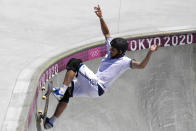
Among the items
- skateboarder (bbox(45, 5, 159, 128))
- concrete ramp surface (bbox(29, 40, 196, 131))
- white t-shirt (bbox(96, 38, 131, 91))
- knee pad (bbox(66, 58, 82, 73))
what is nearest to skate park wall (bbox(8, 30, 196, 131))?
concrete ramp surface (bbox(29, 40, 196, 131))

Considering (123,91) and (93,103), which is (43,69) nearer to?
(93,103)

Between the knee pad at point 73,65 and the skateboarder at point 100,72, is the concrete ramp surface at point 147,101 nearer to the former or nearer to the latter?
the skateboarder at point 100,72

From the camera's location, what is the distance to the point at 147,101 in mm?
12883

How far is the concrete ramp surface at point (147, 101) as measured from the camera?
11219 mm

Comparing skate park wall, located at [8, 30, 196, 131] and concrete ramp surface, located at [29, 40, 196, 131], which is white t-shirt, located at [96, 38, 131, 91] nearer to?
skate park wall, located at [8, 30, 196, 131]

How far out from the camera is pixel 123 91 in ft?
40.8

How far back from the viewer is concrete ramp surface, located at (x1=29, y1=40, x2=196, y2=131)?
36.8ft

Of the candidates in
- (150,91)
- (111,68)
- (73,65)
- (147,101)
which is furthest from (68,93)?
(150,91)

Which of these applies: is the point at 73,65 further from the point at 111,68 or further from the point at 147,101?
the point at 147,101

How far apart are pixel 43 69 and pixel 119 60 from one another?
104 inches

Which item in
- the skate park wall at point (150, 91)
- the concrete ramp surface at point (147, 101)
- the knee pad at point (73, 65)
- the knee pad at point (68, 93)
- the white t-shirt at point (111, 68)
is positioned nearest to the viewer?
the knee pad at point (73, 65)

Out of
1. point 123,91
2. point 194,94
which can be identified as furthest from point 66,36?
point 194,94

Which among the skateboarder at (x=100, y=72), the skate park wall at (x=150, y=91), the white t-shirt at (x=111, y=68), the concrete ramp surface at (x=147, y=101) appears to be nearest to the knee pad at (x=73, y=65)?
the skateboarder at (x=100, y=72)

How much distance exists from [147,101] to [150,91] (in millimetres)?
380
